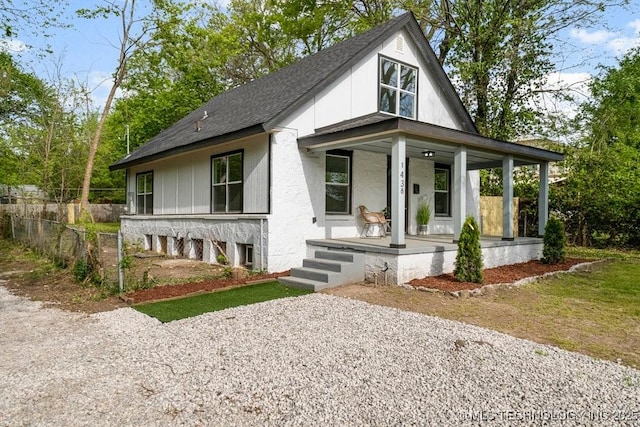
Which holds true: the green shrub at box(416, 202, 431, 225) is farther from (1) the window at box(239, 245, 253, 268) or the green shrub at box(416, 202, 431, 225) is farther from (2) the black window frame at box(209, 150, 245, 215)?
(2) the black window frame at box(209, 150, 245, 215)

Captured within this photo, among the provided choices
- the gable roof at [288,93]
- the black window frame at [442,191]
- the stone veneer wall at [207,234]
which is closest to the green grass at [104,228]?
the stone veneer wall at [207,234]

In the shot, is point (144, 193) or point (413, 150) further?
point (144, 193)

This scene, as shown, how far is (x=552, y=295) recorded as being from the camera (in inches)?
274

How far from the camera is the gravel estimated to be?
290 cm

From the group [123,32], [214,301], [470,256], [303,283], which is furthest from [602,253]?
[123,32]

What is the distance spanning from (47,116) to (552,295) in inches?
1142

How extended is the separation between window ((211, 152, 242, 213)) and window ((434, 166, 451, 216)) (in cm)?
619

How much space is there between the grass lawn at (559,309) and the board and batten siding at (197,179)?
3.34m

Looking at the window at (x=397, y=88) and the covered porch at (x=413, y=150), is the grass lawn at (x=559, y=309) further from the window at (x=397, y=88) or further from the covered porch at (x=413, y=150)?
the window at (x=397, y=88)

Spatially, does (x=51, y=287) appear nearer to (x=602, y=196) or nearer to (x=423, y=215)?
(x=423, y=215)

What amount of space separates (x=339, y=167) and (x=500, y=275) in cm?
439

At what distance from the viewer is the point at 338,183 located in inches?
392

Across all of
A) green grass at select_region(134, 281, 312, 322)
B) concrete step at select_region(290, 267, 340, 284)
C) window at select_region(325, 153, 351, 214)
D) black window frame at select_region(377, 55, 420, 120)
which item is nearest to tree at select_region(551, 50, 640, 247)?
black window frame at select_region(377, 55, 420, 120)

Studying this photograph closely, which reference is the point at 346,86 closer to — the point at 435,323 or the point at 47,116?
the point at 435,323
